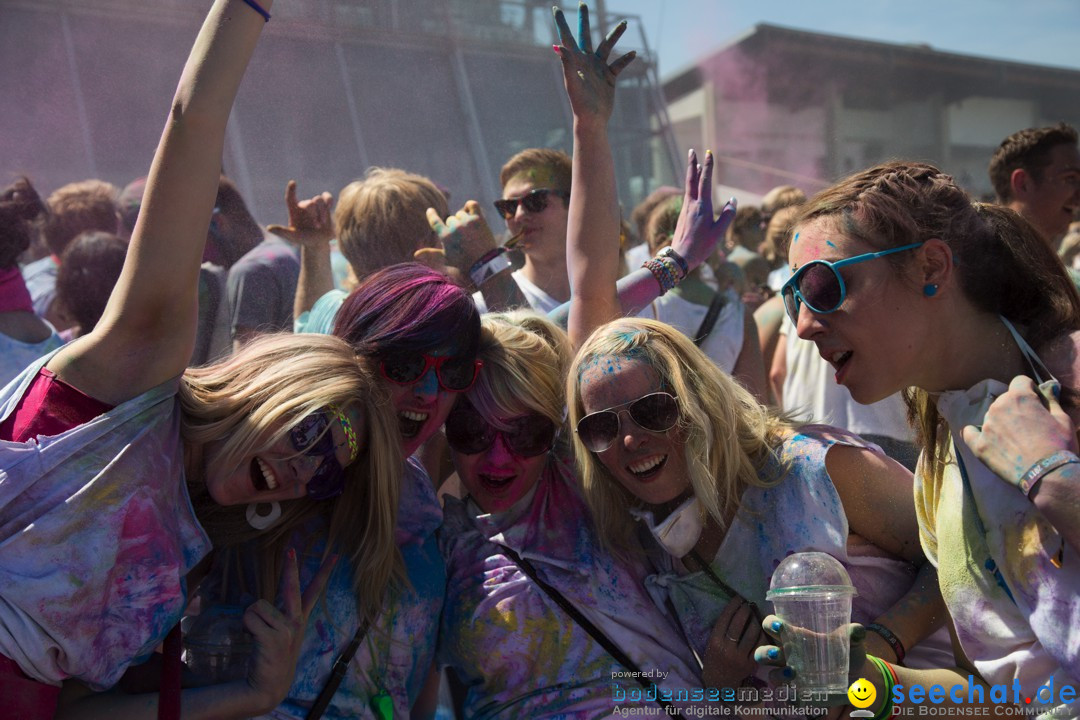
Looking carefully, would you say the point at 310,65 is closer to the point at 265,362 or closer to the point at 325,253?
the point at 325,253

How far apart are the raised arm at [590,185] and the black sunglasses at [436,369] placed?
400 mm

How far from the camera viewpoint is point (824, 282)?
5.90 feet

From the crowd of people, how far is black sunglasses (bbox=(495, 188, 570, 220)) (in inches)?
25.9

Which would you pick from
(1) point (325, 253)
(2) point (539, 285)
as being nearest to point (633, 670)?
(2) point (539, 285)

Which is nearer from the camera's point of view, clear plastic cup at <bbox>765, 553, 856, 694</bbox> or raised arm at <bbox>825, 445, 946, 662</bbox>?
clear plastic cup at <bbox>765, 553, 856, 694</bbox>

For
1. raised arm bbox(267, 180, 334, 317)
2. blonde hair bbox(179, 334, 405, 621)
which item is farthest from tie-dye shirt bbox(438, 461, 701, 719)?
raised arm bbox(267, 180, 334, 317)

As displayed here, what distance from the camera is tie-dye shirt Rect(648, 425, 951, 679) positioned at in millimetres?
2100

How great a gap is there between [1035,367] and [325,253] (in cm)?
256

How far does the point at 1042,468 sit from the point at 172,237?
1583mm

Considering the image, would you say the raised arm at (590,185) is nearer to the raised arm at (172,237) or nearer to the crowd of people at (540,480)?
the crowd of people at (540,480)

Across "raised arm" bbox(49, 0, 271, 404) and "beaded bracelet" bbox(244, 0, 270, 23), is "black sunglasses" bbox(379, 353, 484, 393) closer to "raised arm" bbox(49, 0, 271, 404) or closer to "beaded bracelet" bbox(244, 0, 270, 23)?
"raised arm" bbox(49, 0, 271, 404)

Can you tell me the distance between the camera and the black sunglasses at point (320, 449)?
203 centimetres

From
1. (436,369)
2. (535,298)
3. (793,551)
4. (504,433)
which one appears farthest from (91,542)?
(535,298)

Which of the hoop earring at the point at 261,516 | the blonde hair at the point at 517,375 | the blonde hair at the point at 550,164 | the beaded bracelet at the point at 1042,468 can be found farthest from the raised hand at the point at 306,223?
the beaded bracelet at the point at 1042,468
